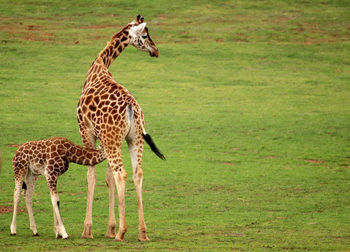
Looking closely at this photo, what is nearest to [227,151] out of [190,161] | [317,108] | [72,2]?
[190,161]

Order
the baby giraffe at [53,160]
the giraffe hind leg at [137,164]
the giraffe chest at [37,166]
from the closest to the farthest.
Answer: the giraffe hind leg at [137,164]
the baby giraffe at [53,160]
the giraffe chest at [37,166]

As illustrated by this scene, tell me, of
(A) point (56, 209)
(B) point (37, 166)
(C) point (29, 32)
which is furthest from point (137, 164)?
(C) point (29, 32)

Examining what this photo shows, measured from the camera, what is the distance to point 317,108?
2395 cm

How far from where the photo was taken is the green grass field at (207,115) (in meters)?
12.2

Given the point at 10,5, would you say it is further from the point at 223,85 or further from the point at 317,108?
the point at 317,108

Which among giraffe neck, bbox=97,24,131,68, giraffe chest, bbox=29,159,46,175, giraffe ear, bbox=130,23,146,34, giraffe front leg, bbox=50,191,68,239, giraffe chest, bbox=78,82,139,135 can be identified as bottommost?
giraffe front leg, bbox=50,191,68,239

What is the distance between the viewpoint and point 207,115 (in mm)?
22734

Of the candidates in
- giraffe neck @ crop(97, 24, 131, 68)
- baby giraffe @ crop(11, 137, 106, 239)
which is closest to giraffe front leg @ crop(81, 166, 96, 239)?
baby giraffe @ crop(11, 137, 106, 239)

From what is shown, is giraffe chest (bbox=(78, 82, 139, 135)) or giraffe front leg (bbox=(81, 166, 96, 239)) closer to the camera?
giraffe chest (bbox=(78, 82, 139, 135))

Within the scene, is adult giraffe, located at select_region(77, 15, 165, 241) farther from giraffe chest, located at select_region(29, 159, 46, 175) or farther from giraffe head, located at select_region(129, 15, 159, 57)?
giraffe head, located at select_region(129, 15, 159, 57)

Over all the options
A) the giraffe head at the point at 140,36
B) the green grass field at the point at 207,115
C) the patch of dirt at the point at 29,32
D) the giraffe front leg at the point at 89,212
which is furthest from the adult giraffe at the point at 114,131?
the patch of dirt at the point at 29,32

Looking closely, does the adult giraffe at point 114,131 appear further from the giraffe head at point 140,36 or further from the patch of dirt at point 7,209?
the patch of dirt at point 7,209

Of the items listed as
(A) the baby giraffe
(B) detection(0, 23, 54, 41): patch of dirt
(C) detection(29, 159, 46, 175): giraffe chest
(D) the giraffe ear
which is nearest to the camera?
(A) the baby giraffe

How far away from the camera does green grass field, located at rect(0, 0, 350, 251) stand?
1220cm
